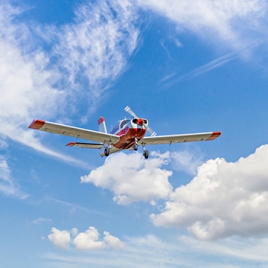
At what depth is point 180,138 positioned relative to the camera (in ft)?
138

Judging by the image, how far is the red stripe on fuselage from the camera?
119ft

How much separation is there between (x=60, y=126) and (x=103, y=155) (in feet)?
19.4

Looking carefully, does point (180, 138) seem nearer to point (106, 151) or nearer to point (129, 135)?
point (129, 135)

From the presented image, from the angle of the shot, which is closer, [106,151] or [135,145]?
[135,145]

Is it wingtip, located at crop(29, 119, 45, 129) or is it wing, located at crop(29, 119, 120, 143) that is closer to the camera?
wingtip, located at crop(29, 119, 45, 129)

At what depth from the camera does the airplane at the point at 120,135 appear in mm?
36312

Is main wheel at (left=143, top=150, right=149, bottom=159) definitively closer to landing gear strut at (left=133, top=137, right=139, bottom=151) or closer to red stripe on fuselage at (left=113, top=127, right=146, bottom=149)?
landing gear strut at (left=133, top=137, right=139, bottom=151)

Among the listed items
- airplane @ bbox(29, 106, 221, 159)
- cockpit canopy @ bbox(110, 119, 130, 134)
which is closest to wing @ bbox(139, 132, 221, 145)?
airplane @ bbox(29, 106, 221, 159)

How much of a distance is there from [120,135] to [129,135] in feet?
4.80

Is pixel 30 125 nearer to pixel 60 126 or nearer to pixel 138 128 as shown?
pixel 60 126

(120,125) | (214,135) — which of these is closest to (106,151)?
(120,125)

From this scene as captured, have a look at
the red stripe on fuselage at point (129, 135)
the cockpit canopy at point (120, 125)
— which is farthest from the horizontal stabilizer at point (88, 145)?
the red stripe on fuselage at point (129, 135)

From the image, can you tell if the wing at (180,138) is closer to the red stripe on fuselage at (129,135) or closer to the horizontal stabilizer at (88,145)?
the red stripe on fuselage at (129,135)

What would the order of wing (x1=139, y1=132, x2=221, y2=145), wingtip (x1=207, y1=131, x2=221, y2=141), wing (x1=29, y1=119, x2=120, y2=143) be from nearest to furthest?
wing (x1=29, y1=119, x2=120, y2=143), wing (x1=139, y1=132, x2=221, y2=145), wingtip (x1=207, y1=131, x2=221, y2=141)
